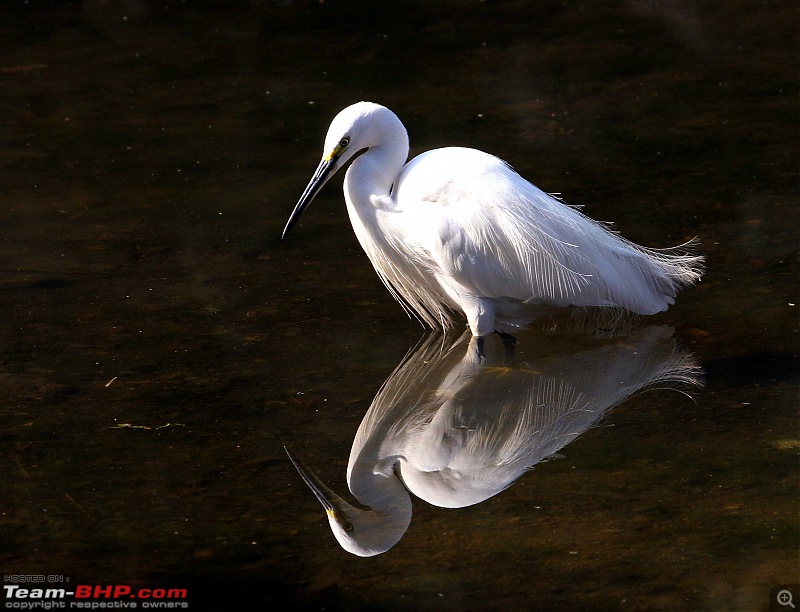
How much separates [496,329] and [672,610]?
196cm

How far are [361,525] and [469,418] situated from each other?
88 centimetres

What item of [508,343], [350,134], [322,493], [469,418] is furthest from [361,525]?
[350,134]

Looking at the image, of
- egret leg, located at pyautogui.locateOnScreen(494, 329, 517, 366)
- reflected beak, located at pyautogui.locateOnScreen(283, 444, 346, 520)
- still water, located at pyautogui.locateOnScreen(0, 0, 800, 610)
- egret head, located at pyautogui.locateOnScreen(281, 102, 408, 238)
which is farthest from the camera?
egret leg, located at pyautogui.locateOnScreen(494, 329, 517, 366)

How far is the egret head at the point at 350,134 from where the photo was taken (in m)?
4.92

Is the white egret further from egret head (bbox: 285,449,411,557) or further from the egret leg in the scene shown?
egret head (bbox: 285,449,411,557)

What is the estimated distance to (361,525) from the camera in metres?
3.91

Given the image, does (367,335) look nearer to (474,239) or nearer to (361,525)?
(474,239)

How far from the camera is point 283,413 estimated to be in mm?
4598

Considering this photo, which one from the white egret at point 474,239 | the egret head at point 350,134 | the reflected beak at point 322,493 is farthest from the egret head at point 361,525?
the egret head at point 350,134

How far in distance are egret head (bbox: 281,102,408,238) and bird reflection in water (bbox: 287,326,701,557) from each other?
2.87 ft

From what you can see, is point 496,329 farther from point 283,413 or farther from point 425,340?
point 283,413

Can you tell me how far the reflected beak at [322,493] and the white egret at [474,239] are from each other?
46.3 inches

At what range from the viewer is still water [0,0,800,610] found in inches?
146

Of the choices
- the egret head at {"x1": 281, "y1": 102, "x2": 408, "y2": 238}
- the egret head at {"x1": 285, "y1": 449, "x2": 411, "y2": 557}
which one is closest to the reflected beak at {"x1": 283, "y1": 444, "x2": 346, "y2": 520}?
the egret head at {"x1": 285, "y1": 449, "x2": 411, "y2": 557}
